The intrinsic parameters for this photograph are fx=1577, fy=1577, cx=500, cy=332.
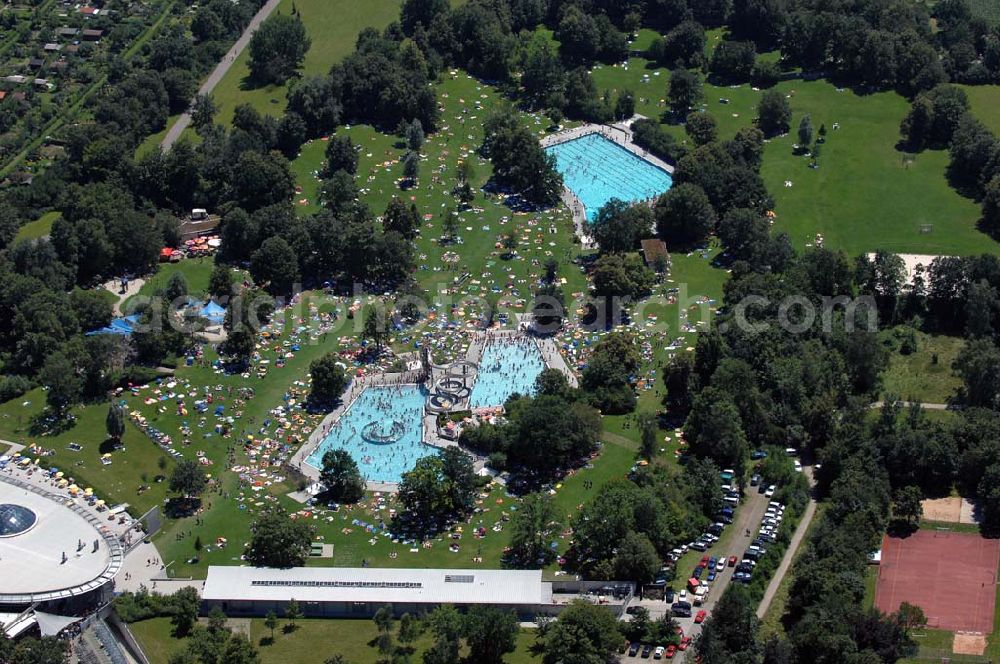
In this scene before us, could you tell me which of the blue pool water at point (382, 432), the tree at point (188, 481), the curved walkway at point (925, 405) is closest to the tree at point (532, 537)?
the blue pool water at point (382, 432)

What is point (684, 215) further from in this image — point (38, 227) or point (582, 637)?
point (38, 227)

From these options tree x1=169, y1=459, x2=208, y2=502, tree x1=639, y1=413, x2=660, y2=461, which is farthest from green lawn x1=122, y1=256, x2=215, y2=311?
tree x1=639, y1=413, x2=660, y2=461

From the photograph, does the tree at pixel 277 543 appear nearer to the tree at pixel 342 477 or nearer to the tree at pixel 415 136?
the tree at pixel 342 477

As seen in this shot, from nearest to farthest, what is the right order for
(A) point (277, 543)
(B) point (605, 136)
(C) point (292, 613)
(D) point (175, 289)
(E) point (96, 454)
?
(C) point (292, 613)
(A) point (277, 543)
(E) point (96, 454)
(D) point (175, 289)
(B) point (605, 136)

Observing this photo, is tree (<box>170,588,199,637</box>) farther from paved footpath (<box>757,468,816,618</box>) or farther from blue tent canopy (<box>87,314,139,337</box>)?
paved footpath (<box>757,468,816,618</box>)

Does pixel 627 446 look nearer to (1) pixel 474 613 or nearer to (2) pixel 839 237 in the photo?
(1) pixel 474 613

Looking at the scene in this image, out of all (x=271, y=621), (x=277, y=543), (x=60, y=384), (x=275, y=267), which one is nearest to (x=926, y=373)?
(x=277, y=543)
